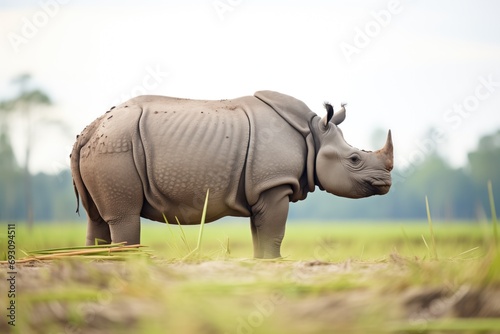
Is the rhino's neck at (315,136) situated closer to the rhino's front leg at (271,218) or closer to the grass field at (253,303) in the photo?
the rhino's front leg at (271,218)

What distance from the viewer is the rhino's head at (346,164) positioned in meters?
6.19

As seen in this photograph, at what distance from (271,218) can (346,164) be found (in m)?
0.97

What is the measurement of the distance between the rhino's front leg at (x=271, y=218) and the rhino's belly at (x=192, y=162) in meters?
0.17

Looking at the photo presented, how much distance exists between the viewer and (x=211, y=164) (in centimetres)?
578

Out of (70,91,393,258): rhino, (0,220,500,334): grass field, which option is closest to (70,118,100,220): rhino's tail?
(70,91,393,258): rhino

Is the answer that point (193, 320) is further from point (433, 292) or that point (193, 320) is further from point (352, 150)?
point (352, 150)

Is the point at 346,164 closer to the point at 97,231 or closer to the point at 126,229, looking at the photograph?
the point at 126,229

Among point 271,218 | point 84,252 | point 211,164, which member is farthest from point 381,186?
point 84,252

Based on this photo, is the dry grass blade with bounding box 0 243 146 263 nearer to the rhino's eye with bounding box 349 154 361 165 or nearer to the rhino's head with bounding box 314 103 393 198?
the rhino's head with bounding box 314 103 393 198

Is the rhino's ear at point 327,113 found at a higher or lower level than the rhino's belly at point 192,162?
higher

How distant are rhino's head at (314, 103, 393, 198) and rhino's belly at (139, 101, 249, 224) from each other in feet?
2.64

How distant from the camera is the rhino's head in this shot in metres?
6.19

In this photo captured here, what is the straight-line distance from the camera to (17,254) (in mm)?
4535

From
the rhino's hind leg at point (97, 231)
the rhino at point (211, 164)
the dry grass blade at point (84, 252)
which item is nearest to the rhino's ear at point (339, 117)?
the rhino at point (211, 164)
